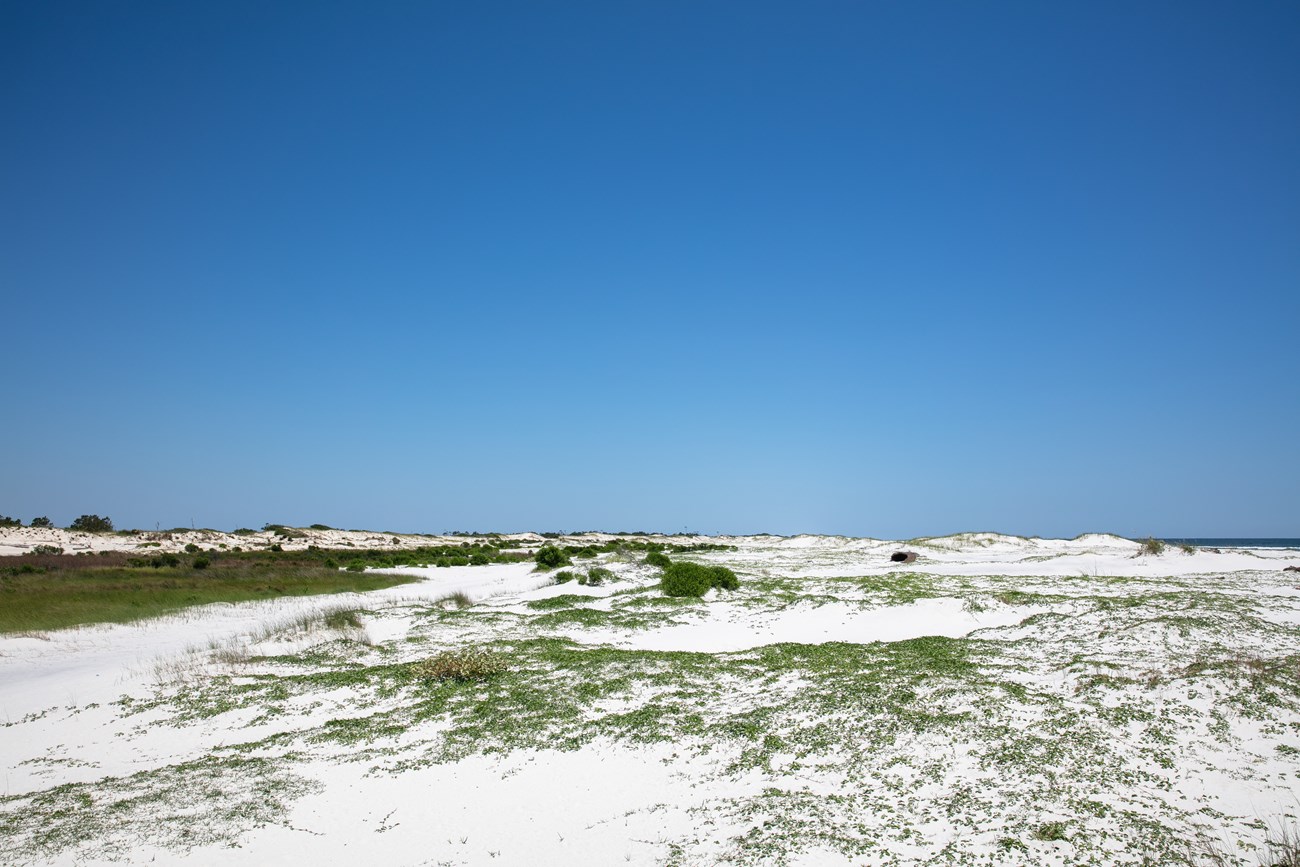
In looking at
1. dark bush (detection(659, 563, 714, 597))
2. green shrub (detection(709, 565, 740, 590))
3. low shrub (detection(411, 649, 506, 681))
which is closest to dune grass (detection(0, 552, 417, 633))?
low shrub (detection(411, 649, 506, 681))

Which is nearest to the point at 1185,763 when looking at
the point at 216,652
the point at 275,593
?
the point at 216,652

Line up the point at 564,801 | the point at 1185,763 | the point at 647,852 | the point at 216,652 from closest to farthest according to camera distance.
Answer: the point at 647,852
the point at 1185,763
the point at 564,801
the point at 216,652

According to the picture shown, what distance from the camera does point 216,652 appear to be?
1822cm

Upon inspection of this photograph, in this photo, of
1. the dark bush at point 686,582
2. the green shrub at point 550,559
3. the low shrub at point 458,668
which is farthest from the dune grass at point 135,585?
the dark bush at point 686,582

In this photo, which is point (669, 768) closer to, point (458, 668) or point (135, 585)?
point (458, 668)

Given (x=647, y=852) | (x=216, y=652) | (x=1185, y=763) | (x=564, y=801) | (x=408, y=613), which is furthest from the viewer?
(x=408, y=613)

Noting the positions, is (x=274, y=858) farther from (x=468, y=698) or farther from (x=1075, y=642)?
(x=1075, y=642)

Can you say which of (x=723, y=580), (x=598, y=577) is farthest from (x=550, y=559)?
(x=723, y=580)

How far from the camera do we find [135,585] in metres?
33.2

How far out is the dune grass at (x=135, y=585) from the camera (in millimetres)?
25359

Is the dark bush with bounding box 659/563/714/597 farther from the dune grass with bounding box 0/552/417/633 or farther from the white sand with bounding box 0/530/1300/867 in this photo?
the dune grass with bounding box 0/552/417/633

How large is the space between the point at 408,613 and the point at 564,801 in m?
17.6

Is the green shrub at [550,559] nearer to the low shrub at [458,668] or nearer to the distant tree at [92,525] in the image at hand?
the low shrub at [458,668]

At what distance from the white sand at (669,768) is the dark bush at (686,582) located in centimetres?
800
